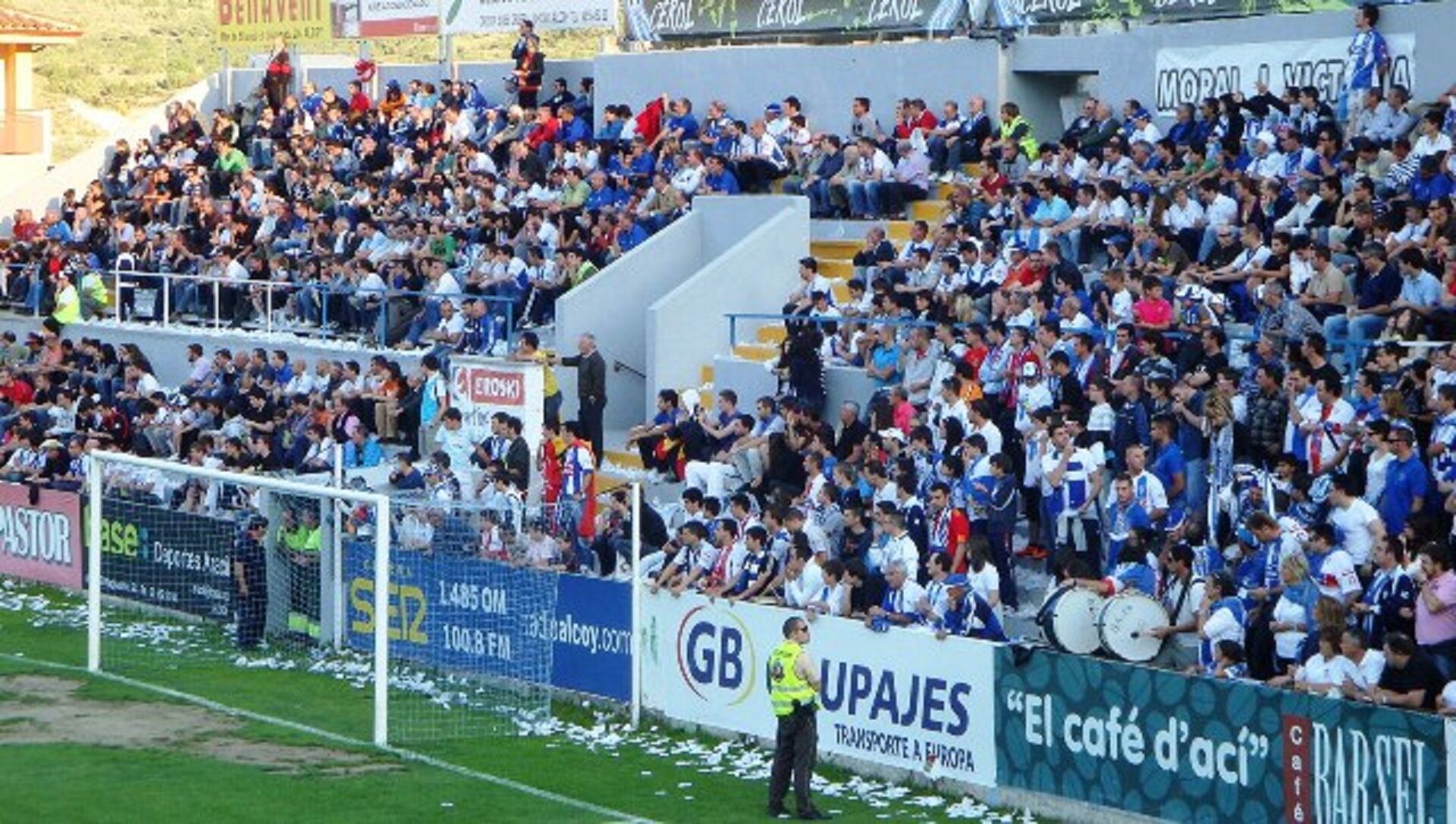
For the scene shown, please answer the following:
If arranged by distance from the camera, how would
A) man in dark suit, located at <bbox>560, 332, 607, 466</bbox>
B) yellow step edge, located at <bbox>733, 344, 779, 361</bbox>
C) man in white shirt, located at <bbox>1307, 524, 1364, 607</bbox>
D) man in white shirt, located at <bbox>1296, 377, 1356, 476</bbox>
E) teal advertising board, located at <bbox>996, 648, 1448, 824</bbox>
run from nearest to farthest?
teal advertising board, located at <bbox>996, 648, 1448, 824</bbox> < man in white shirt, located at <bbox>1307, 524, 1364, 607</bbox> < man in white shirt, located at <bbox>1296, 377, 1356, 476</bbox> < man in dark suit, located at <bbox>560, 332, 607, 466</bbox> < yellow step edge, located at <bbox>733, 344, 779, 361</bbox>

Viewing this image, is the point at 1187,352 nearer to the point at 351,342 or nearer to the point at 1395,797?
the point at 1395,797

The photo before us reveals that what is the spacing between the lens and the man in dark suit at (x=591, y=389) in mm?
30719

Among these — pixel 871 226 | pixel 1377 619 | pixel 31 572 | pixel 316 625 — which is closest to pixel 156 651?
pixel 316 625

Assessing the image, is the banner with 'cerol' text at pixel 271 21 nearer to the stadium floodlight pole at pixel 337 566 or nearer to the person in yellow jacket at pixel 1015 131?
the person in yellow jacket at pixel 1015 131

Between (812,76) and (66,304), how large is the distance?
42.4 feet

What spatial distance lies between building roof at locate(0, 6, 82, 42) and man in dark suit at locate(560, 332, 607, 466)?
23840mm

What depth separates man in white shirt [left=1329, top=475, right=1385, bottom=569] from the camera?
20062 mm

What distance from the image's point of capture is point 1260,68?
30.2 m

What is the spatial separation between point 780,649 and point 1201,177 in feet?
34.1

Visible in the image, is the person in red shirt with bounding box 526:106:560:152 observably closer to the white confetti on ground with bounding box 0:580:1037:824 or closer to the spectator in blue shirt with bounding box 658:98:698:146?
the spectator in blue shirt with bounding box 658:98:698:146

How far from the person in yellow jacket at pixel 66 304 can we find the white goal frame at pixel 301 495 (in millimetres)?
10134

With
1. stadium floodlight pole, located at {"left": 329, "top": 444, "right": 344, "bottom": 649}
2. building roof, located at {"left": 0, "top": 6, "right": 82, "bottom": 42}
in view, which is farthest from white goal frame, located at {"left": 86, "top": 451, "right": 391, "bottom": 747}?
building roof, located at {"left": 0, "top": 6, "right": 82, "bottom": 42}

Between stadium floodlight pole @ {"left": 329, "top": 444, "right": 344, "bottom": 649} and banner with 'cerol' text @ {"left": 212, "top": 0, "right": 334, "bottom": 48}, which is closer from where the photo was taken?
stadium floodlight pole @ {"left": 329, "top": 444, "right": 344, "bottom": 649}

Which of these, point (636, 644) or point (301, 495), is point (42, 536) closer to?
point (301, 495)
